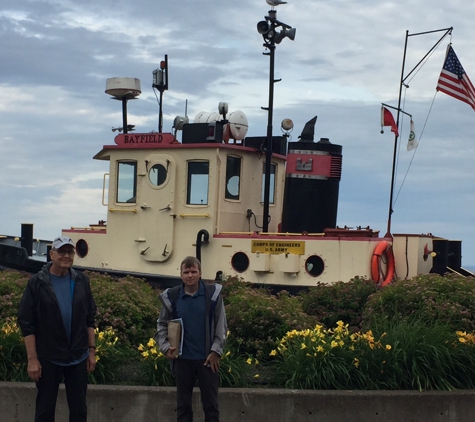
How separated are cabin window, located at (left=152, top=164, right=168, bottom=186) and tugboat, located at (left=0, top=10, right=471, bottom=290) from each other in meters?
0.02

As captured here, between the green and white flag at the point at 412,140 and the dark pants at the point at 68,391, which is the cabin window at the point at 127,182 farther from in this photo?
the dark pants at the point at 68,391

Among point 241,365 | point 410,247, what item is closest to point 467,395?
point 241,365

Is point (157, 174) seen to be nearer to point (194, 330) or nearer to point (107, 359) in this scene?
point (107, 359)

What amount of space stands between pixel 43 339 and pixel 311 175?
35.1 feet

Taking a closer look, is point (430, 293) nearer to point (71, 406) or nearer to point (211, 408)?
point (211, 408)

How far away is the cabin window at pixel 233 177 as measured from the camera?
16.8m

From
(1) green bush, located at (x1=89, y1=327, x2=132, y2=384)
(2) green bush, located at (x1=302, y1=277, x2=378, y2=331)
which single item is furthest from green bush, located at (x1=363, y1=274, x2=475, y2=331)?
(1) green bush, located at (x1=89, y1=327, x2=132, y2=384)

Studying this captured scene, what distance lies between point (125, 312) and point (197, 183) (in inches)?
258

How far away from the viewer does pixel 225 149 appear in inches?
651

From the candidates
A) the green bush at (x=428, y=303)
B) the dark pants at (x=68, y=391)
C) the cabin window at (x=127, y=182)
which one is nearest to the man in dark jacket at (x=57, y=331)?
the dark pants at (x=68, y=391)

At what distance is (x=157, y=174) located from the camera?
55.6 feet

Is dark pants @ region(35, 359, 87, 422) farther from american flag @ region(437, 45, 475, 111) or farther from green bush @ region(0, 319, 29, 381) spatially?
american flag @ region(437, 45, 475, 111)

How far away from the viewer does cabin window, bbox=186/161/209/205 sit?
54.3 feet

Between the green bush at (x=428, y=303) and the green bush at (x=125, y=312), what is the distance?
2644mm
